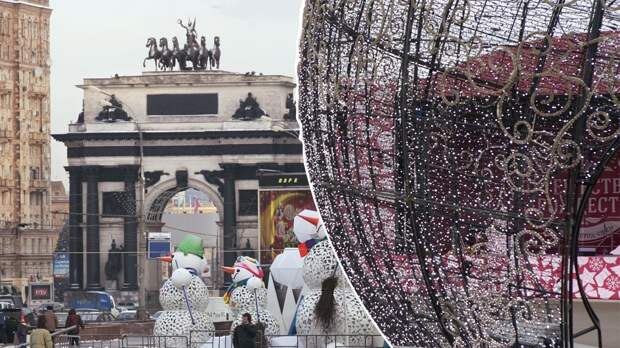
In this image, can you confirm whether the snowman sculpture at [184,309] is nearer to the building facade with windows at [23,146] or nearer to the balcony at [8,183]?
the building facade with windows at [23,146]

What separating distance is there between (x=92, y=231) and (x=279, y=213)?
675 inches

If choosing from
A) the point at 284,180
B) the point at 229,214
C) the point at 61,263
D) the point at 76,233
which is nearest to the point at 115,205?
the point at 76,233

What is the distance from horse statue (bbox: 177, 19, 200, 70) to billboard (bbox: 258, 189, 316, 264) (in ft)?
54.6

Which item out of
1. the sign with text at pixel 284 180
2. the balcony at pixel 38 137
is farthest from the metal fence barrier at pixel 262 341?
the balcony at pixel 38 137

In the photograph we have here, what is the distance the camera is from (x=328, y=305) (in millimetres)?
13758

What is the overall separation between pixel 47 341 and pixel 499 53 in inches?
376

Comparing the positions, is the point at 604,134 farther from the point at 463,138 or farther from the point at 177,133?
the point at 177,133

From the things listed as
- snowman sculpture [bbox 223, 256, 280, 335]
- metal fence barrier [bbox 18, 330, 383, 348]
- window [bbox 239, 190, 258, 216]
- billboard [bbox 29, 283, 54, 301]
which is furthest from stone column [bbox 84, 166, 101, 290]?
snowman sculpture [bbox 223, 256, 280, 335]

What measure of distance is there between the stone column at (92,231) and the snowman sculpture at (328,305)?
45.8 metres

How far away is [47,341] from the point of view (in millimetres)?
15852

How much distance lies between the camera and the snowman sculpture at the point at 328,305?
13.9 meters

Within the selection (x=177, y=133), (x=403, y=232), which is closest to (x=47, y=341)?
(x=403, y=232)

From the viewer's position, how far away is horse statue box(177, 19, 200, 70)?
6222 cm

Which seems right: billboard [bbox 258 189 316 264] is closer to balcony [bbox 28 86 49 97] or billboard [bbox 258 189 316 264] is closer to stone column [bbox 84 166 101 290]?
stone column [bbox 84 166 101 290]
